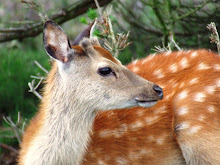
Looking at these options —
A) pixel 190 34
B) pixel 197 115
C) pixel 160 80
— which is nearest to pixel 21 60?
pixel 190 34

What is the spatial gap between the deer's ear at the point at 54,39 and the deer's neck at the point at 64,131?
12.4 inches

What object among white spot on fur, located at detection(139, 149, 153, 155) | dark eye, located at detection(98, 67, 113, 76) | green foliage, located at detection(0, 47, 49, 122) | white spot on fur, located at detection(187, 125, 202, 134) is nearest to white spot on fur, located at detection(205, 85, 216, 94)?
white spot on fur, located at detection(187, 125, 202, 134)

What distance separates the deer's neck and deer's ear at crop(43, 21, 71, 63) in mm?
315

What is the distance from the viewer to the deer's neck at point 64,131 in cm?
354

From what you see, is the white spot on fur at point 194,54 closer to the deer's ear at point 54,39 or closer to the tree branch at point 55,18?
the deer's ear at point 54,39

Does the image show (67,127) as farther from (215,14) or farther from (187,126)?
(215,14)

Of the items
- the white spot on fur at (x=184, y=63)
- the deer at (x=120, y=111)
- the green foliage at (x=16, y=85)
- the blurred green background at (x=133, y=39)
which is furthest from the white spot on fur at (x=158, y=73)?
the green foliage at (x=16, y=85)

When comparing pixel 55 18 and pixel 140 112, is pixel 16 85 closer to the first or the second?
pixel 55 18

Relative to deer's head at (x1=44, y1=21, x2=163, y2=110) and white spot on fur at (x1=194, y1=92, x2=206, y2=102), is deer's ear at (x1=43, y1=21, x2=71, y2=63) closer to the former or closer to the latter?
deer's head at (x1=44, y1=21, x2=163, y2=110)

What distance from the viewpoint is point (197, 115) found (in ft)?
12.3

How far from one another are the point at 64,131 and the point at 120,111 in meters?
0.63

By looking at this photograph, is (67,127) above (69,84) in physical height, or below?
below

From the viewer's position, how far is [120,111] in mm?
3975

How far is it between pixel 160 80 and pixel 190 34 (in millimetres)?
2455
